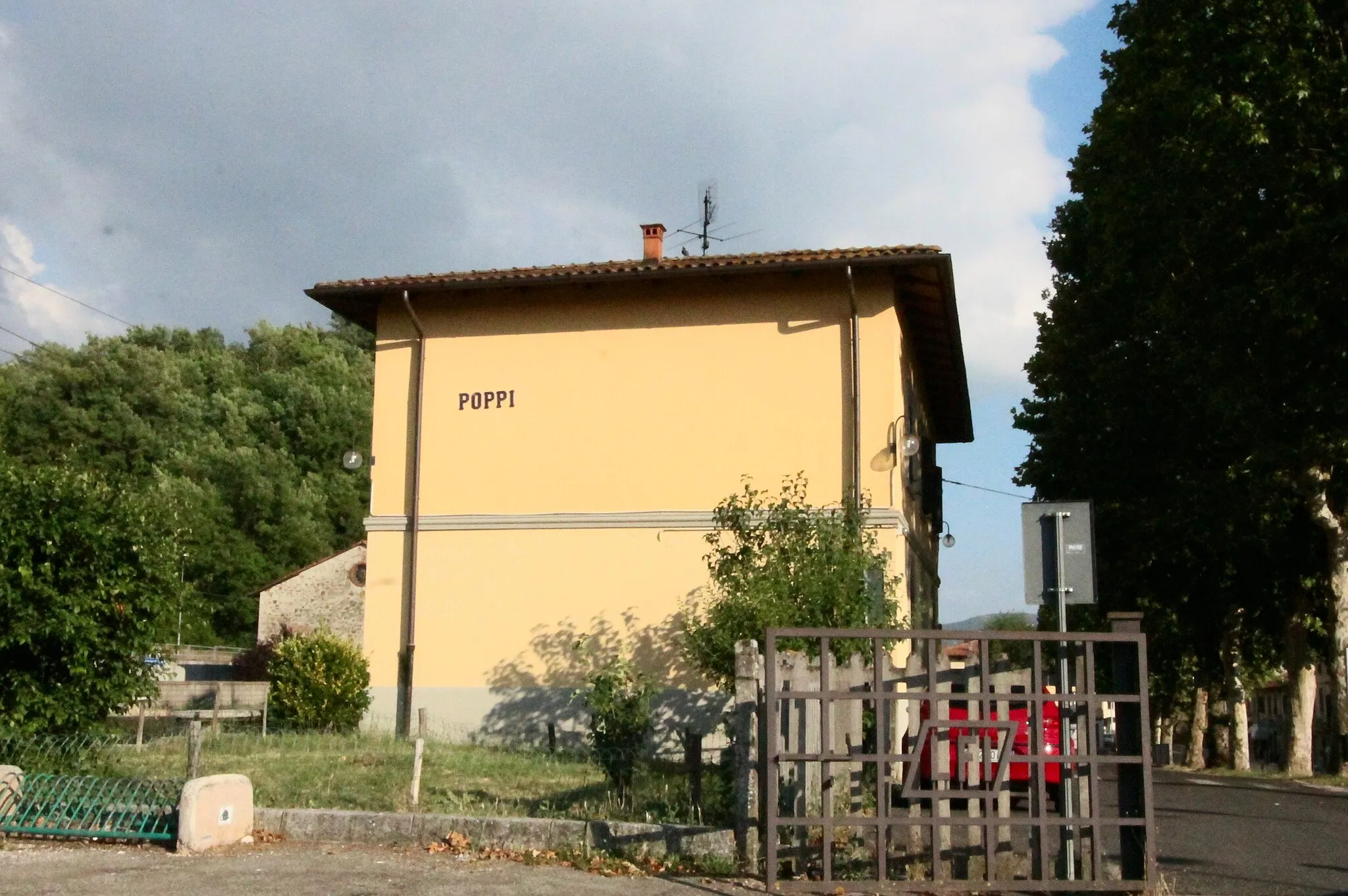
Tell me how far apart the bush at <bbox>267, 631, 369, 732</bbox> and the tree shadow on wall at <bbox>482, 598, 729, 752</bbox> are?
6.15ft

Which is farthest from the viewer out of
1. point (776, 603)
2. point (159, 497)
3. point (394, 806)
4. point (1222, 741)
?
point (1222, 741)

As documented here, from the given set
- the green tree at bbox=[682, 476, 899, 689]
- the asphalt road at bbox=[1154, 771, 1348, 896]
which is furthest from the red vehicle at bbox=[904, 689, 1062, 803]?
the green tree at bbox=[682, 476, 899, 689]

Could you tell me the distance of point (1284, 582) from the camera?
25938 millimetres

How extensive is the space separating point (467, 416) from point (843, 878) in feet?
42.3

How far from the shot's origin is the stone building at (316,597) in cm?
3944

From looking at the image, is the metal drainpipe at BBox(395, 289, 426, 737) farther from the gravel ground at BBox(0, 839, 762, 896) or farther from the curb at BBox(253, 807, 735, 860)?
the gravel ground at BBox(0, 839, 762, 896)

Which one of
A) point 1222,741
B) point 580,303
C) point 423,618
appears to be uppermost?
point 580,303

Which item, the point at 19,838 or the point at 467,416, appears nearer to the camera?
the point at 19,838

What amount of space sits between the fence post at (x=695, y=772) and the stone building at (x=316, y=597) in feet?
98.9

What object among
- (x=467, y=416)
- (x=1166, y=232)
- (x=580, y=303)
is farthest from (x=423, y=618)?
(x=1166, y=232)

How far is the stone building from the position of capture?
129 feet

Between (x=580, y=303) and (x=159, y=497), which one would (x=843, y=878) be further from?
(x=580, y=303)

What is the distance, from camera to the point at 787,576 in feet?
50.8

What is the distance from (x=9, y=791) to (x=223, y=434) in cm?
4546
